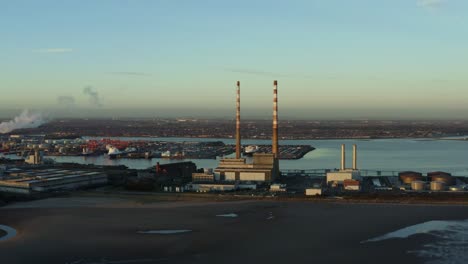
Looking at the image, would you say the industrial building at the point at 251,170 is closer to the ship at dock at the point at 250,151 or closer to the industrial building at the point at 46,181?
the industrial building at the point at 46,181

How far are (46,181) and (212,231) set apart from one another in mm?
7538

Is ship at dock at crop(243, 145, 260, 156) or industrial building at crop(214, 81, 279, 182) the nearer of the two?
industrial building at crop(214, 81, 279, 182)

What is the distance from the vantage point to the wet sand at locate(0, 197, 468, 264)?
26.5ft

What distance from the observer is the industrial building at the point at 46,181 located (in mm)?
15262

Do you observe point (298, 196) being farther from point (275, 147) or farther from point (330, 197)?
point (275, 147)

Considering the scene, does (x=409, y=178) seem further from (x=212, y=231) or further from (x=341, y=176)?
(x=212, y=231)

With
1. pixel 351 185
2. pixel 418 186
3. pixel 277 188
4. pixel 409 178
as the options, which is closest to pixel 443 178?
pixel 409 178

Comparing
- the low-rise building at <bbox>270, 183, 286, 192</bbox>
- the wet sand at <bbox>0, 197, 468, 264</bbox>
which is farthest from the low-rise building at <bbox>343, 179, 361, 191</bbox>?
the wet sand at <bbox>0, 197, 468, 264</bbox>

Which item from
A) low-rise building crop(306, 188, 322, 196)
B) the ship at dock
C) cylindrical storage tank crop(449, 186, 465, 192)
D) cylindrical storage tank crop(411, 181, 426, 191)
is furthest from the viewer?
the ship at dock

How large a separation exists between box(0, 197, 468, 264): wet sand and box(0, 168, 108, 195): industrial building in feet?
6.90

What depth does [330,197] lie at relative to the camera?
45.8 feet

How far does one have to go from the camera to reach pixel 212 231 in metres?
9.81

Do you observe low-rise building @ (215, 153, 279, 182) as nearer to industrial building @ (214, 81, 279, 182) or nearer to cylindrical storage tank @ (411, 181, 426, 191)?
industrial building @ (214, 81, 279, 182)

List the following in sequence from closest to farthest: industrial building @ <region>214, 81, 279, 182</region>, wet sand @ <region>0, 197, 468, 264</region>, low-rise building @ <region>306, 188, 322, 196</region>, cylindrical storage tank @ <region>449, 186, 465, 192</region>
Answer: wet sand @ <region>0, 197, 468, 264</region> → low-rise building @ <region>306, 188, 322, 196</region> → cylindrical storage tank @ <region>449, 186, 465, 192</region> → industrial building @ <region>214, 81, 279, 182</region>
